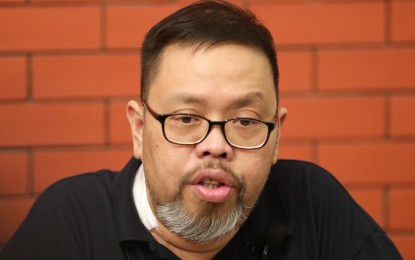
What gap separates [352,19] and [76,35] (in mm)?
999

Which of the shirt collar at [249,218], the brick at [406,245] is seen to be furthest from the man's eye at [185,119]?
the brick at [406,245]

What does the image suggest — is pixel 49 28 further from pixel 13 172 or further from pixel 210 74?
pixel 210 74

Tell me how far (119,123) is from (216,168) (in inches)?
34.1

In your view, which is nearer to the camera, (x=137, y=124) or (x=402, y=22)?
(x=137, y=124)

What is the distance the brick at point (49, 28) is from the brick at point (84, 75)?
5 centimetres

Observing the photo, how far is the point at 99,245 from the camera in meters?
1.76

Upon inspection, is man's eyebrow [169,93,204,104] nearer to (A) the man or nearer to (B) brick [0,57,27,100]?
(A) the man

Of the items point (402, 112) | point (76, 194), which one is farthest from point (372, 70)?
point (76, 194)

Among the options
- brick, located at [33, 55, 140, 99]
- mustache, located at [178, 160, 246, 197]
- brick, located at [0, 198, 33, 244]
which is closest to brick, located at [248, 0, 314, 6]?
brick, located at [33, 55, 140, 99]

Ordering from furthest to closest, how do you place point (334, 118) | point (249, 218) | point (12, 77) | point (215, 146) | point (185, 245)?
point (334, 118)
point (12, 77)
point (249, 218)
point (185, 245)
point (215, 146)

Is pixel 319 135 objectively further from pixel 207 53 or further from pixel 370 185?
pixel 207 53

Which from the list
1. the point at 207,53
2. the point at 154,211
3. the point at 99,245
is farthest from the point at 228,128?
the point at 99,245

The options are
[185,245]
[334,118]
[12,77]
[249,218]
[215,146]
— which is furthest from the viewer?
[334,118]

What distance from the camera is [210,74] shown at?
5.43 ft
